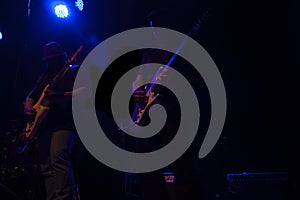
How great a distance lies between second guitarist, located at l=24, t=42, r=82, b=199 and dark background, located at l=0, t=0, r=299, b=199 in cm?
38

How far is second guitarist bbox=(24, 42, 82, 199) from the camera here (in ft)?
9.00

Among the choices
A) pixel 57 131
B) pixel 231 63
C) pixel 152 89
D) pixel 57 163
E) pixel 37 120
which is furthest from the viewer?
pixel 231 63

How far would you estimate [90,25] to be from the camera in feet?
17.7

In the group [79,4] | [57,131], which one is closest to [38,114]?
[57,131]

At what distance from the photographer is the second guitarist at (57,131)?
9.00 feet

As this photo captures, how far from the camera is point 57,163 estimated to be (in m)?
2.80

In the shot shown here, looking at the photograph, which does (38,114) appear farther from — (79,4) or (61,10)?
(79,4)

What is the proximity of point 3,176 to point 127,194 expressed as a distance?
4.83ft

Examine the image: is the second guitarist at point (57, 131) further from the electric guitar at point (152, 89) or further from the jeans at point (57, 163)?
the electric guitar at point (152, 89)

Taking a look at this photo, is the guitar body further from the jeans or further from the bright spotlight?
the bright spotlight

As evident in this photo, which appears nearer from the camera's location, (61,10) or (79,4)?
(61,10)

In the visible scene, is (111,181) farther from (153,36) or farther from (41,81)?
(153,36)

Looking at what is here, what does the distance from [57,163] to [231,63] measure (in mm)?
2951

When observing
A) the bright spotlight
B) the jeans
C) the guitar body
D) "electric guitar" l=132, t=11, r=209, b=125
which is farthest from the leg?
the bright spotlight
